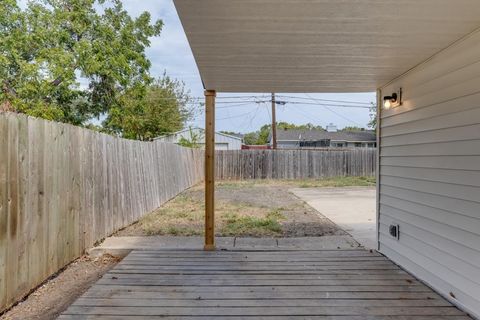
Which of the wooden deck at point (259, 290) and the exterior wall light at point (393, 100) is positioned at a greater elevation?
the exterior wall light at point (393, 100)

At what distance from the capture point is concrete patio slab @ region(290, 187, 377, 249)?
5422mm

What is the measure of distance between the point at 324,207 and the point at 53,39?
334 inches

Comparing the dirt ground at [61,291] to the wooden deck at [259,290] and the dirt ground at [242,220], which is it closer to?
the wooden deck at [259,290]

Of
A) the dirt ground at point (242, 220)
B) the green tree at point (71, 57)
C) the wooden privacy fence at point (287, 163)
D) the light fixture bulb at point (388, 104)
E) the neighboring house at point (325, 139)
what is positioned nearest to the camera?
the light fixture bulb at point (388, 104)

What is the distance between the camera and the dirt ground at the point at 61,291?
277 cm

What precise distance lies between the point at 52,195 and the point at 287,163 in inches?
545

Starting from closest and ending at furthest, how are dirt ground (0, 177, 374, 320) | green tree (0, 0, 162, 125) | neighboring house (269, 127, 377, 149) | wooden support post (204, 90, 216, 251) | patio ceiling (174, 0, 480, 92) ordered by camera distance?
patio ceiling (174, 0, 480, 92) < dirt ground (0, 177, 374, 320) < wooden support post (204, 90, 216, 251) < green tree (0, 0, 162, 125) < neighboring house (269, 127, 377, 149)

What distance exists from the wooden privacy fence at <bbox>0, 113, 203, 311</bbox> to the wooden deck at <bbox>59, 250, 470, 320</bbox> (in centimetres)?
57

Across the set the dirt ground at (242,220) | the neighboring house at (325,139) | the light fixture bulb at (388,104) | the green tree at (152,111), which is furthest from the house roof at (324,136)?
the light fixture bulb at (388,104)

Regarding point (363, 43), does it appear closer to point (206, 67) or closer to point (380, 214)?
point (206, 67)

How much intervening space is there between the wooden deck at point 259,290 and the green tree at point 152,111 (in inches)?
349

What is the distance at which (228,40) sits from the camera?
9.09 ft

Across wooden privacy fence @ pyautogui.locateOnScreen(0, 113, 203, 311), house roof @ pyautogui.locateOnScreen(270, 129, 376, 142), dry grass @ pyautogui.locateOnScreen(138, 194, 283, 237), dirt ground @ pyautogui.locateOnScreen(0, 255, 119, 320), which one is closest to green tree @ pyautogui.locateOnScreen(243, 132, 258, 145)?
house roof @ pyautogui.locateOnScreen(270, 129, 376, 142)

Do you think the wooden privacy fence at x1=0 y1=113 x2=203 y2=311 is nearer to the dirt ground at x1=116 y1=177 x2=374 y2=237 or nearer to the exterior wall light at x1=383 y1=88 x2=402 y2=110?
the dirt ground at x1=116 y1=177 x2=374 y2=237
